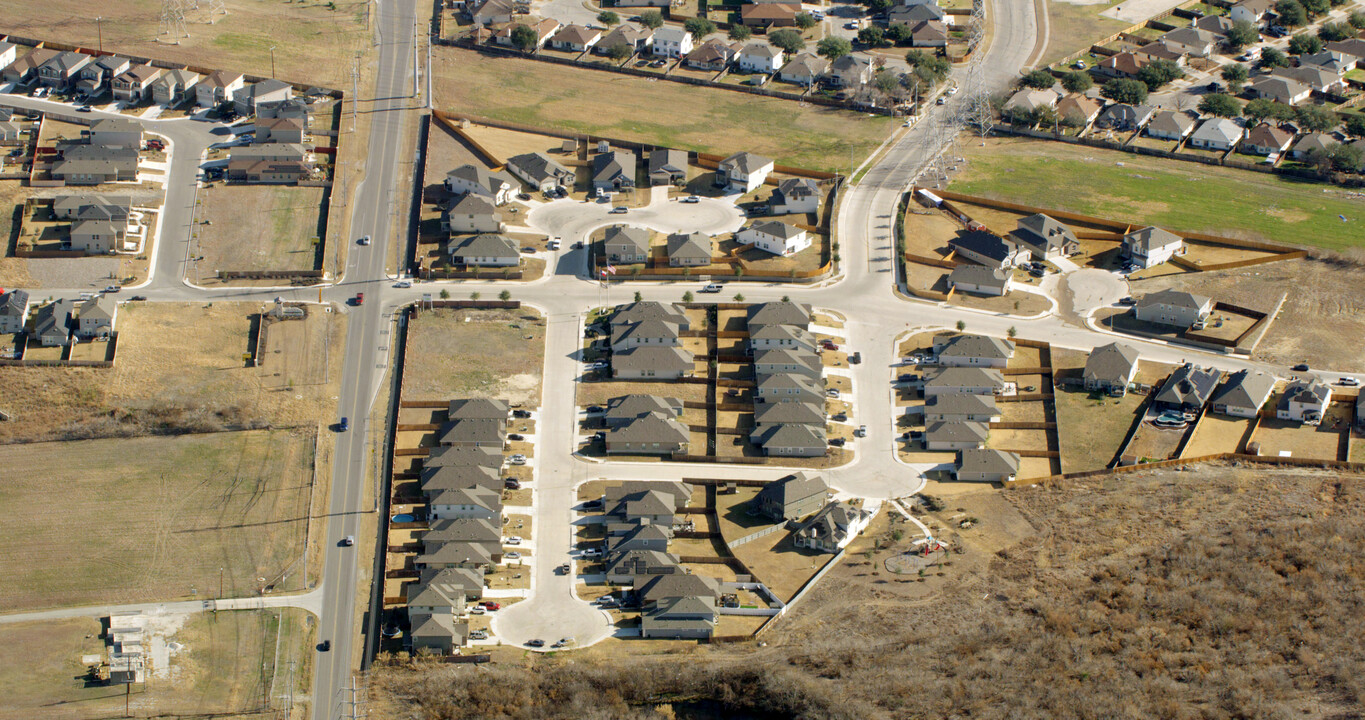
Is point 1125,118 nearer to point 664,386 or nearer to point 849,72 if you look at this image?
point 849,72

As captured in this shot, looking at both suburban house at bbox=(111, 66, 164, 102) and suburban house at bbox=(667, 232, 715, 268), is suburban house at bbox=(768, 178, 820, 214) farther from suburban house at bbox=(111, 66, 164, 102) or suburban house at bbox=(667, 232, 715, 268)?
suburban house at bbox=(111, 66, 164, 102)

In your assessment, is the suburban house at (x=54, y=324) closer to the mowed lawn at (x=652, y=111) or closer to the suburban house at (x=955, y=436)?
the mowed lawn at (x=652, y=111)

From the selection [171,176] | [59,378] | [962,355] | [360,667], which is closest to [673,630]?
[360,667]

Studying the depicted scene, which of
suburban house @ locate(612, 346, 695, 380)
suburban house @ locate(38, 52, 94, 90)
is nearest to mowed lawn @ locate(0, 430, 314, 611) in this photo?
suburban house @ locate(612, 346, 695, 380)

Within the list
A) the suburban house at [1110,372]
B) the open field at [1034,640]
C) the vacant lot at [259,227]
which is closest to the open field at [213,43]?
the vacant lot at [259,227]

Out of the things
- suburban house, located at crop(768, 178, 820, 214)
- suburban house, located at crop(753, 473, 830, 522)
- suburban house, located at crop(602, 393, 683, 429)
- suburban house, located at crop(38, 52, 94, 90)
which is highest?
suburban house, located at crop(38, 52, 94, 90)

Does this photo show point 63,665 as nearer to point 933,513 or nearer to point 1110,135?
point 933,513
